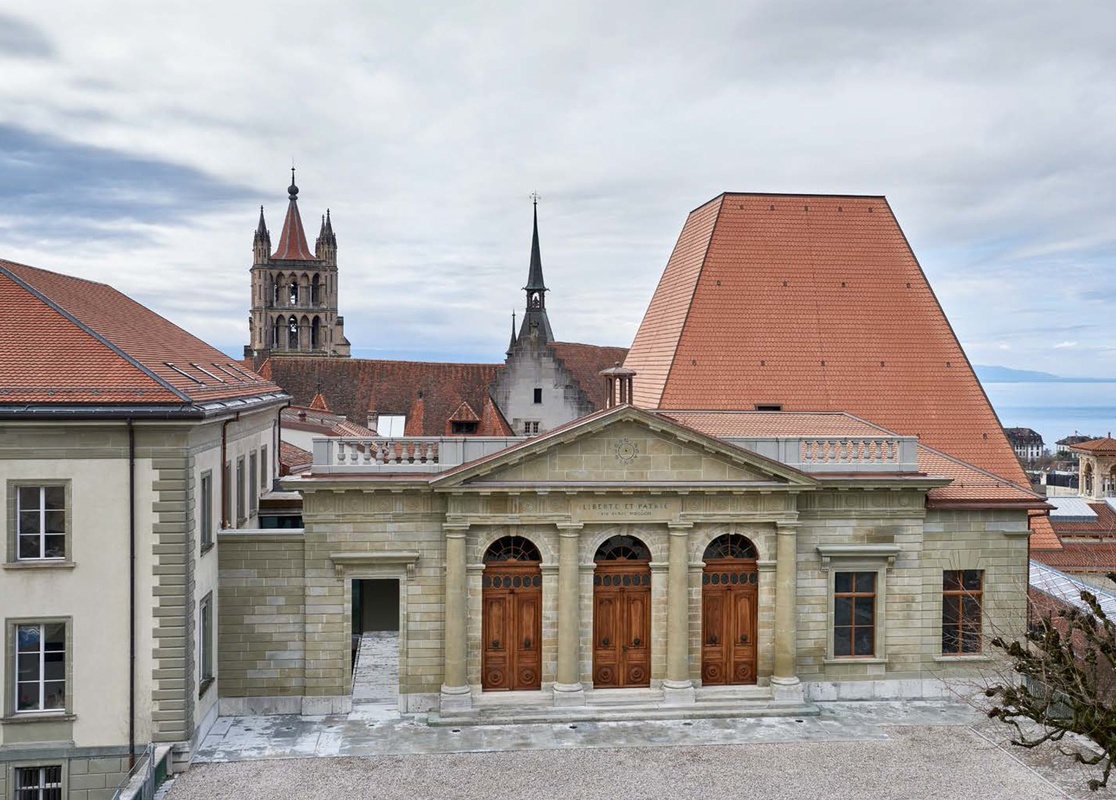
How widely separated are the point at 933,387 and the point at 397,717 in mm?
20502

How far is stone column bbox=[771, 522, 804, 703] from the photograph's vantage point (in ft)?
78.8

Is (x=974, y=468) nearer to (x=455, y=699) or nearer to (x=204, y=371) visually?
(x=455, y=699)

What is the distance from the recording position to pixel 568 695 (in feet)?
77.2

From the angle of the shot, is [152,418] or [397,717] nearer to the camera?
[152,418]

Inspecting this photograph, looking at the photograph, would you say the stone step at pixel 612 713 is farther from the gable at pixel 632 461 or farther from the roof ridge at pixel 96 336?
the roof ridge at pixel 96 336

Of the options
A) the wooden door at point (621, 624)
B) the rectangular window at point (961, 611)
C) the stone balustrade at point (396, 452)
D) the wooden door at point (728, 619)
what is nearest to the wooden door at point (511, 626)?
the wooden door at point (621, 624)

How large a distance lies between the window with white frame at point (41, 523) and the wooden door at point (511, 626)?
9236mm

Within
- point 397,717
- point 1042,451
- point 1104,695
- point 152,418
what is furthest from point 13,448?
point 1042,451

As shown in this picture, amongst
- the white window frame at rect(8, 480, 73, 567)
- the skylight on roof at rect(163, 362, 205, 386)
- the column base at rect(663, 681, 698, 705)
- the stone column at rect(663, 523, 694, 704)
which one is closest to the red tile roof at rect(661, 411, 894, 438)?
the stone column at rect(663, 523, 694, 704)

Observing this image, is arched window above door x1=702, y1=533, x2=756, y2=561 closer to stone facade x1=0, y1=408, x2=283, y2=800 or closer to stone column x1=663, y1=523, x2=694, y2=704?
stone column x1=663, y1=523, x2=694, y2=704

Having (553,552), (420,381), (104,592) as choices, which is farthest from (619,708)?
(420,381)

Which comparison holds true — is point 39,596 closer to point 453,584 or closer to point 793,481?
point 453,584

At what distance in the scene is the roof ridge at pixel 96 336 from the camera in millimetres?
19578

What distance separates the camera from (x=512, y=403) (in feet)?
189
